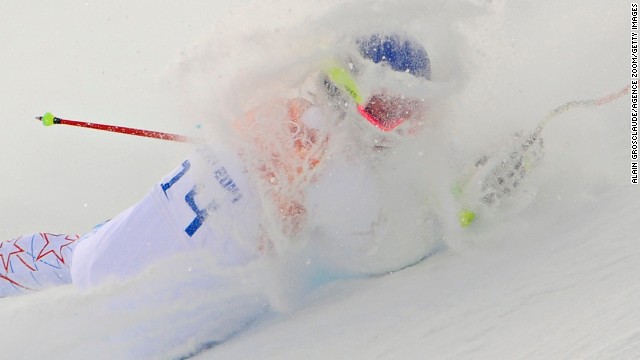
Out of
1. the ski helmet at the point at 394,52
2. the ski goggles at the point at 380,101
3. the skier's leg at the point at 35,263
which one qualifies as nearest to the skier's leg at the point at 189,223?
the skier's leg at the point at 35,263

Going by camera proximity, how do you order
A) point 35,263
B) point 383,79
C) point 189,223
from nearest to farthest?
point 383,79, point 189,223, point 35,263

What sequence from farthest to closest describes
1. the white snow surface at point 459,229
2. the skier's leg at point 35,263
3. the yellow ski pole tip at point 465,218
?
the skier's leg at point 35,263, the yellow ski pole tip at point 465,218, the white snow surface at point 459,229

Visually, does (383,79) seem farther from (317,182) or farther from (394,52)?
(317,182)

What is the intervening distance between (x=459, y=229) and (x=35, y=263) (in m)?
1.39

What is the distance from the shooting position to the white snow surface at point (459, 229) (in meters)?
1.66

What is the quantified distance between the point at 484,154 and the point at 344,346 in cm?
84

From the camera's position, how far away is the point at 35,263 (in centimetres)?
267

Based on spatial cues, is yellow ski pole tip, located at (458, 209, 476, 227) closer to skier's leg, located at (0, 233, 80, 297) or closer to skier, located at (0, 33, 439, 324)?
skier, located at (0, 33, 439, 324)

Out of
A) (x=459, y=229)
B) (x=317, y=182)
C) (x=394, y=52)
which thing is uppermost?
(x=394, y=52)

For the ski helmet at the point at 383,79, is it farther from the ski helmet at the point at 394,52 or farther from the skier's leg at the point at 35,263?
the skier's leg at the point at 35,263

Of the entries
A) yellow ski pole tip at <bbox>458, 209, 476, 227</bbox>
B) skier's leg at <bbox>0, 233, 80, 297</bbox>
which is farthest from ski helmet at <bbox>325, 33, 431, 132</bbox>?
skier's leg at <bbox>0, 233, 80, 297</bbox>

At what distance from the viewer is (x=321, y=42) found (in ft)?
7.57

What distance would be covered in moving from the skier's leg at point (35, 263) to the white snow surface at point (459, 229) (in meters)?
0.12

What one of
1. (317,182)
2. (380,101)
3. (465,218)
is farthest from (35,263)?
(465,218)
